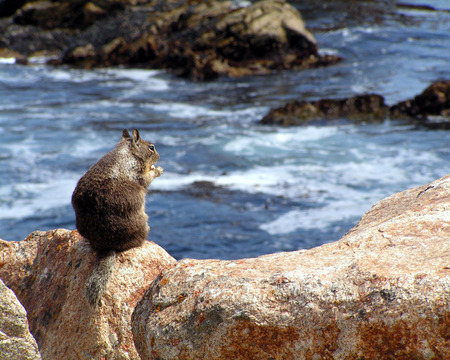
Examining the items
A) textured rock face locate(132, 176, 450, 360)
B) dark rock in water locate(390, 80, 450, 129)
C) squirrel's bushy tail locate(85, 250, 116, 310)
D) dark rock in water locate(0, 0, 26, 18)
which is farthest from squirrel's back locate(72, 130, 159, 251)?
dark rock in water locate(0, 0, 26, 18)

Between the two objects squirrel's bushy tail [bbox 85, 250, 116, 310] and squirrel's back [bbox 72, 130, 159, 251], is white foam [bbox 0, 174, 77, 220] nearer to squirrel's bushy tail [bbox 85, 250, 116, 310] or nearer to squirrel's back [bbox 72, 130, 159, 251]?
squirrel's back [bbox 72, 130, 159, 251]

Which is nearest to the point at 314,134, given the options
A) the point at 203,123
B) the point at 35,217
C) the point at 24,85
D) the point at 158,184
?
the point at 203,123

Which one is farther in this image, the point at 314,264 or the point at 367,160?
the point at 367,160

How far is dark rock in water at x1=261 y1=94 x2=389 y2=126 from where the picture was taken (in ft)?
58.3

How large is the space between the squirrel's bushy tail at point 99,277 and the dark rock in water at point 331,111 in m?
13.0

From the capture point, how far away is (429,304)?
11.2 ft

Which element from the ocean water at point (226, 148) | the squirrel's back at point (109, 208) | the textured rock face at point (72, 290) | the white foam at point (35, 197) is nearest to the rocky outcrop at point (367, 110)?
the ocean water at point (226, 148)

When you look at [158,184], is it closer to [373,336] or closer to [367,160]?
[367,160]

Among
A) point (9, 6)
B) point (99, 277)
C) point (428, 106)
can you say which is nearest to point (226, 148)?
point (428, 106)

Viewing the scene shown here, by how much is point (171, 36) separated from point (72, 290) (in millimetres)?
22669

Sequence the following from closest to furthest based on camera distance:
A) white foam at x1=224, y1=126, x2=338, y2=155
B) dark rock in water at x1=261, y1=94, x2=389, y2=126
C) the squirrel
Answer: the squirrel
white foam at x1=224, y1=126, x2=338, y2=155
dark rock in water at x1=261, y1=94, x2=389, y2=126

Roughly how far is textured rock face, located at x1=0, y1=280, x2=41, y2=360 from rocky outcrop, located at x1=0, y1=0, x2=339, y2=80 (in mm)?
19782

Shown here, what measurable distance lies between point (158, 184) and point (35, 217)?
2.87 metres

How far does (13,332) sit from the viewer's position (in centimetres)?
400
